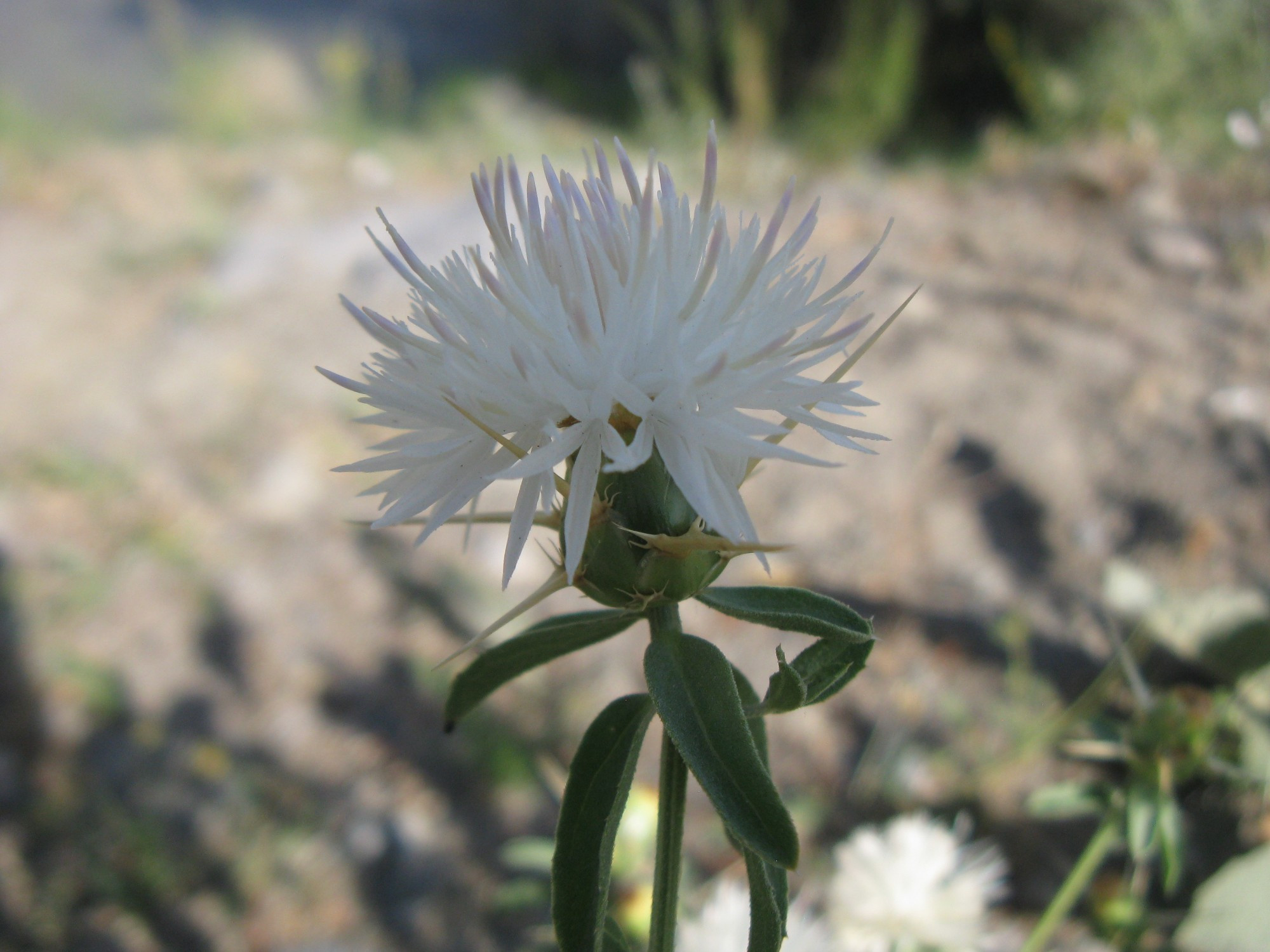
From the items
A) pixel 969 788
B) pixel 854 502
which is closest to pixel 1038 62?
pixel 854 502

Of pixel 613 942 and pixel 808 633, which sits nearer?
pixel 808 633

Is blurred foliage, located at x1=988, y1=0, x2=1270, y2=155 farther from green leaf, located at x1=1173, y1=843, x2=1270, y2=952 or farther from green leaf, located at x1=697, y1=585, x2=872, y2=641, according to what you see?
green leaf, located at x1=697, y1=585, x2=872, y2=641

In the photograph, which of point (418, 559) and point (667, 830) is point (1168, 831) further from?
point (418, 559)

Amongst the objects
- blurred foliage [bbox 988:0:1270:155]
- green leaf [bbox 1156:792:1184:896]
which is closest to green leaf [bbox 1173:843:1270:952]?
green leaf [bbox 1156:792:1184:896]

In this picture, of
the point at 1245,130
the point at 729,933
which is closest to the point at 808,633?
the point at 729,933

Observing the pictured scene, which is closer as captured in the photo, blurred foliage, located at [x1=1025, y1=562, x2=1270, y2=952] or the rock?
blurred foliage, located at [x1=1025, y1=562, x2=1270, y2=952]

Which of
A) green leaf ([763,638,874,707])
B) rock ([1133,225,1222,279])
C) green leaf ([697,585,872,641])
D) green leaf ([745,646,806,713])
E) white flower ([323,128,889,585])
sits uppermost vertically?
rock ([1133,225,1222,279])
